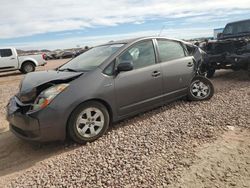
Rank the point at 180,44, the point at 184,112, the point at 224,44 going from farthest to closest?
the point at 224,44 < the point at 180,44 < the point at 184,112

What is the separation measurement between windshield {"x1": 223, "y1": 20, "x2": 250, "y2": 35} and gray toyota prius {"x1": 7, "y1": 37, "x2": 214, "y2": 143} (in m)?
5.72

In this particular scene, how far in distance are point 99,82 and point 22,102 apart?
1.23 metres

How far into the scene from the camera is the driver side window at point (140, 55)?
16.0ft

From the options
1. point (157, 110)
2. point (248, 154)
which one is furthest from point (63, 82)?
point (248, 154)

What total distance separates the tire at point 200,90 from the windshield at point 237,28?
5.25 metres

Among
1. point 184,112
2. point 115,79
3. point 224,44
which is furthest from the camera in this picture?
point 224,44

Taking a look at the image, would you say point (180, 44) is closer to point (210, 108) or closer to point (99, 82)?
point (210, 108)

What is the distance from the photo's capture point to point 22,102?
4242mm

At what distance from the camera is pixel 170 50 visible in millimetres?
5691

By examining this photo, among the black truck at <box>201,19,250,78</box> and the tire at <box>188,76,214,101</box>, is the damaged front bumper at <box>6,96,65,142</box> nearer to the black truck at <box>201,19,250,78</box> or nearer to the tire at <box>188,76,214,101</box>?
the tire at <box>188,76,214,101</box>

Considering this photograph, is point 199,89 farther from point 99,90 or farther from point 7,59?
point 7,59

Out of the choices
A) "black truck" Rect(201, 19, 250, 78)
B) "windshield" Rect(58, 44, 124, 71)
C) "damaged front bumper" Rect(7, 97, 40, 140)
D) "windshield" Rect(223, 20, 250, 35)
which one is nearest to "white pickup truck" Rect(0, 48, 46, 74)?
"black truck" Rect(201, 19, 250, 78)

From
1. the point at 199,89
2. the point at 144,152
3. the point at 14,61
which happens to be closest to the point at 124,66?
the point at 144,152

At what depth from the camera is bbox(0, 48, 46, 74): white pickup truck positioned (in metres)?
16.2
